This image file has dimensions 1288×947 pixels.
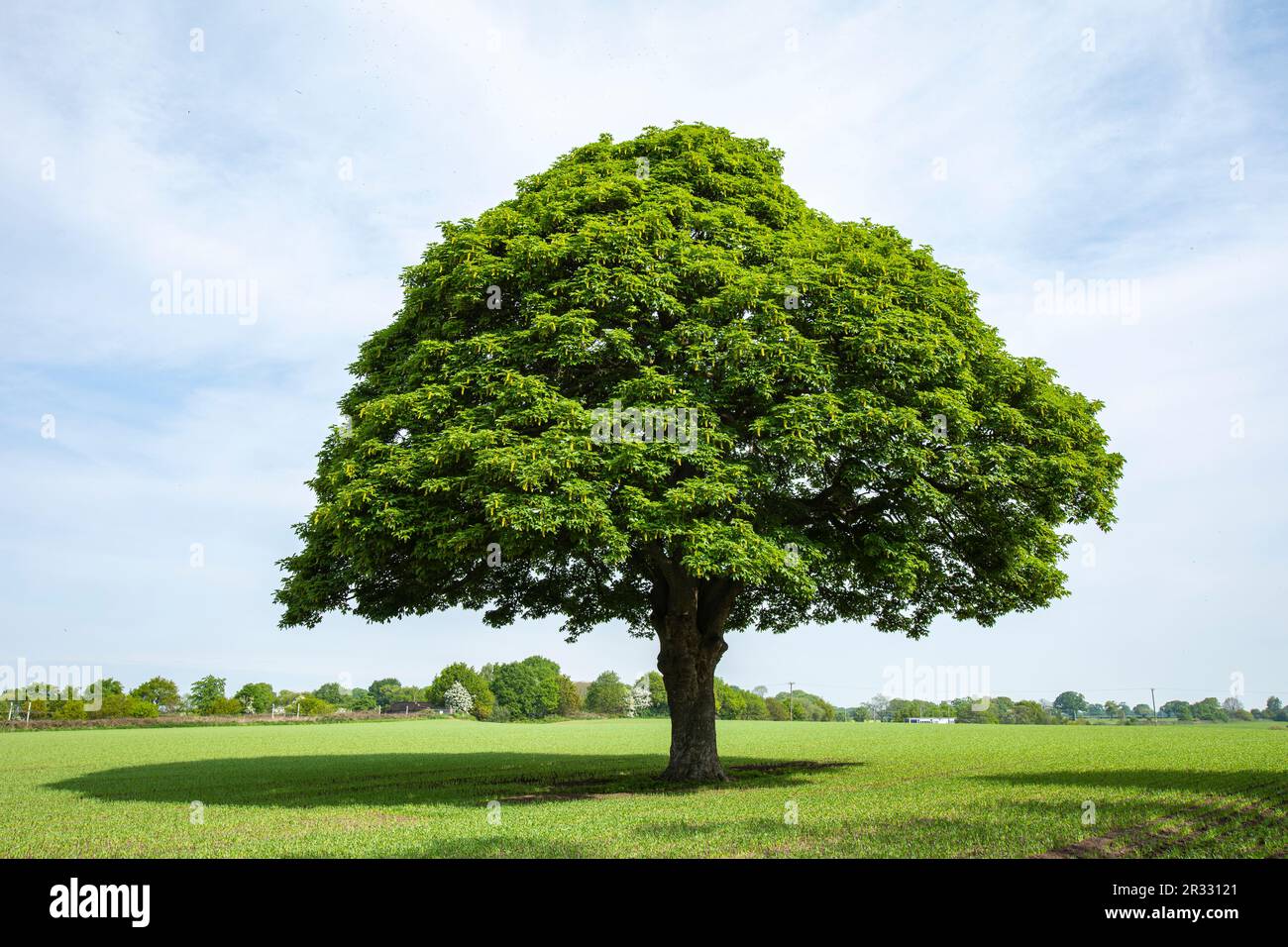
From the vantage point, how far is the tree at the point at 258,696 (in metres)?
170

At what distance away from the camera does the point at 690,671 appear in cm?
2333

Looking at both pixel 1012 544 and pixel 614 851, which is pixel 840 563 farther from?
Answer: pixel 614 851

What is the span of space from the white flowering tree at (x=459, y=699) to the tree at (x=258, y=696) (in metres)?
46.2

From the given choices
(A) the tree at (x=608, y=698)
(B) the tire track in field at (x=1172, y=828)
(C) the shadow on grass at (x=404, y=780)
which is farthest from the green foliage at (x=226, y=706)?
(B) the tire track in field at (x=1172, y=828)

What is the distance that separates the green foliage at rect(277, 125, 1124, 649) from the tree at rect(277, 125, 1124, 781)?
78 mm

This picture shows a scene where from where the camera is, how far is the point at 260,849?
1309 cm

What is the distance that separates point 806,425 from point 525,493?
6.31 meters

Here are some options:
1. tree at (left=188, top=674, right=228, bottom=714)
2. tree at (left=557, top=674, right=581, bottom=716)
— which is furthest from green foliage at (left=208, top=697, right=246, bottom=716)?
tree at (left=557, top=674, right=581, bottom=716)

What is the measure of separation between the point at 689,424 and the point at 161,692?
164268mm

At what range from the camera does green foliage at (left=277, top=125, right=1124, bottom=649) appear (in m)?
18.0

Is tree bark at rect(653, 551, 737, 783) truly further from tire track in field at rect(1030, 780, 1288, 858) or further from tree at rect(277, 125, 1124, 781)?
tire track in field at rect(1030, 780, 1288, 858)

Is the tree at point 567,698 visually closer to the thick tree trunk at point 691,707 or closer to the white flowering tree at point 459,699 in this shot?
the white flowering tree at point 459,699
